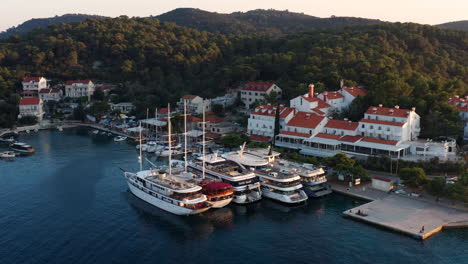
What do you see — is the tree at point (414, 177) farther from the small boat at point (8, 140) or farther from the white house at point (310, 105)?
the small boat at point (8, 140)

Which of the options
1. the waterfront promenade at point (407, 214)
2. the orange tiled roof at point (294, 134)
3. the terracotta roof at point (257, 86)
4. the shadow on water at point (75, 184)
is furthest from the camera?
the terracotta roof at point (257, 86)

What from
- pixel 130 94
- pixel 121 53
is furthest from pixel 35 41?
pixel 130 94

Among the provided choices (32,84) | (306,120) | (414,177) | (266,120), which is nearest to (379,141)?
(306,120)

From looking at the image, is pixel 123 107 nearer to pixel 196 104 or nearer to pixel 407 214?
pixel 196 104

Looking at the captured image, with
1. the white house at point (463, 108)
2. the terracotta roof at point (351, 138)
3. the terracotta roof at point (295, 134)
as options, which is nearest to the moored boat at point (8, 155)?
the terracotta roof at point (295, 134)

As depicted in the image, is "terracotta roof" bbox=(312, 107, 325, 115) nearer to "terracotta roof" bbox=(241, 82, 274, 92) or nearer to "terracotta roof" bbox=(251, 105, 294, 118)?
"terracotta roof" bbox=(251, 105, 294, 118)
